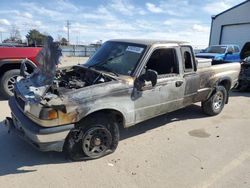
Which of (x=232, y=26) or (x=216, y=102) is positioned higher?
(x=232, y=26)

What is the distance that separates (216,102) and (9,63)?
5556 mm

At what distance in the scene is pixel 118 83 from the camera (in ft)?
13.6

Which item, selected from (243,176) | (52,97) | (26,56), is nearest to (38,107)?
(52,97)

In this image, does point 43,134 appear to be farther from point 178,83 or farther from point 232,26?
point 232,26

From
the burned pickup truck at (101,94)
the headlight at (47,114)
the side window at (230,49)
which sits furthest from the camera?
the side window at (230,49)

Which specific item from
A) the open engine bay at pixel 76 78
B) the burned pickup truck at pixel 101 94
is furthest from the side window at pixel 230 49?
the open engine bay at pixel 76 78

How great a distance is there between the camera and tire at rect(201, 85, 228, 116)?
6.33 m

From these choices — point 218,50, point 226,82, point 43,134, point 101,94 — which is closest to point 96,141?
point 101,94

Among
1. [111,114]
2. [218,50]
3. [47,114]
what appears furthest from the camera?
[218,50]

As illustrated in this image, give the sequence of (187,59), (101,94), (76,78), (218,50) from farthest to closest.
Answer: (218,50)
(187,59)
(76,78)
(101,94)

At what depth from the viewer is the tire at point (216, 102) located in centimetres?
633

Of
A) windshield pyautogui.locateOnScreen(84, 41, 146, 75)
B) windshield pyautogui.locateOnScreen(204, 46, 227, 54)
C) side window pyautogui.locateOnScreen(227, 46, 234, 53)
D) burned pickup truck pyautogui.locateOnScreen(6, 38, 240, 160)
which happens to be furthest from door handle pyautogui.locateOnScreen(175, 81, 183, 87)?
side window pyautogui.locateOnScreen(227, 46, 234, 53)

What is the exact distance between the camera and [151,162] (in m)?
4.11

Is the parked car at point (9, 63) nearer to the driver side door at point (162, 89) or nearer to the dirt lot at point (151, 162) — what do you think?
the dirt lot at point (151, 162)
